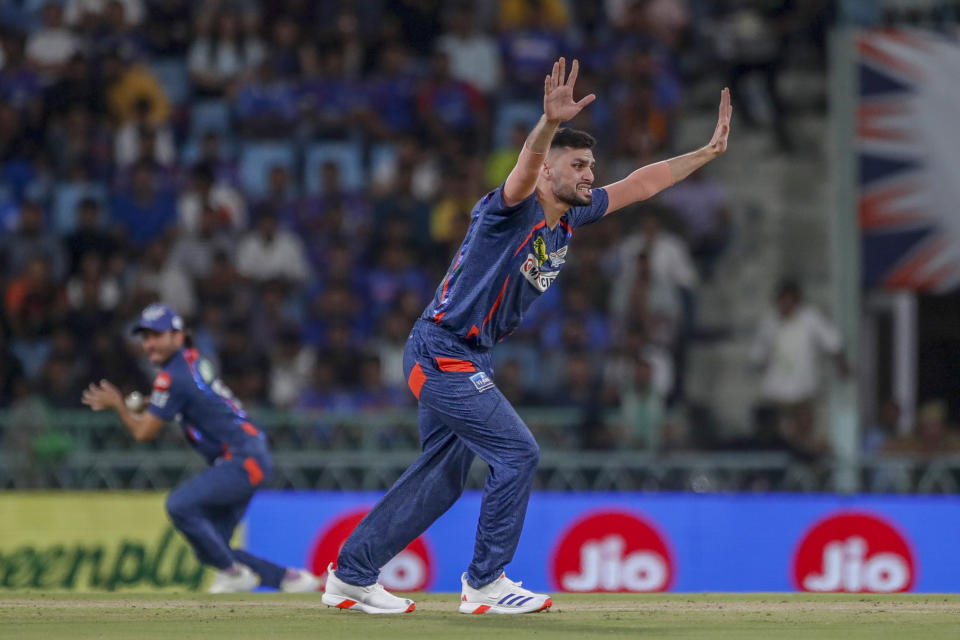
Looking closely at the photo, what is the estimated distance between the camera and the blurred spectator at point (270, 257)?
52.0 feet

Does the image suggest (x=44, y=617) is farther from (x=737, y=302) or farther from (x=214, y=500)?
(x=737, y=302)

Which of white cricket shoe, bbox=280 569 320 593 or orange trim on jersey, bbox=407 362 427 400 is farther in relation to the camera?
white cricket shoe, bbox=280 569 320 593

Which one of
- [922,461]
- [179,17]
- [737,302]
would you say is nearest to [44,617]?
[922,461]

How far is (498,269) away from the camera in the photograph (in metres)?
7.36

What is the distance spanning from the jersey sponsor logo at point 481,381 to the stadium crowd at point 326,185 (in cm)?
670

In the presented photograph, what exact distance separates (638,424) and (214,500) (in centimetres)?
467

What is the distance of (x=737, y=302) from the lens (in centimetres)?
1595

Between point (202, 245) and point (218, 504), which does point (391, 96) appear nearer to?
point (202, 245)

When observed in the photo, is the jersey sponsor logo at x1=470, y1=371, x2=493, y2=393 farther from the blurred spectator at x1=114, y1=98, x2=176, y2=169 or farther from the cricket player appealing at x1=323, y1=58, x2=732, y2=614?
the blurred spectator at x1=114, y1=98, x2=176, y2=169

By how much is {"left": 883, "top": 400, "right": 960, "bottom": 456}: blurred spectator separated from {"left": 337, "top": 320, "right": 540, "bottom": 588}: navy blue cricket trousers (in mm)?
7702

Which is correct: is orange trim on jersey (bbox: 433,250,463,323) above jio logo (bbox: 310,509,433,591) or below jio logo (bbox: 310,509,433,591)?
above

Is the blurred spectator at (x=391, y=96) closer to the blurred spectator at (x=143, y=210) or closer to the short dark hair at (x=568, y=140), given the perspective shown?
the blurred spectator at (x=143, y=210)

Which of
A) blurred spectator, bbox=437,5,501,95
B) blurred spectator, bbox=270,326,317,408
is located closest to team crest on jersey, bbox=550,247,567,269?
blurred spectator, bbox=270,326,317,408

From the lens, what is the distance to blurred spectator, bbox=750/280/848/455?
48.9 feet
